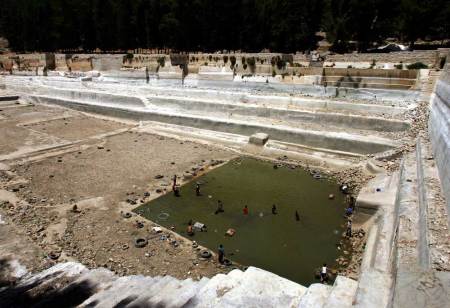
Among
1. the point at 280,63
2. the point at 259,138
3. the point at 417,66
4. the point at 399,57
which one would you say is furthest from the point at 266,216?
the point at 399,57

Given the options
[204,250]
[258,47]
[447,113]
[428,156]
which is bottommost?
[204,250]

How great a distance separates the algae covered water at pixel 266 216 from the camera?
9094 millimetres

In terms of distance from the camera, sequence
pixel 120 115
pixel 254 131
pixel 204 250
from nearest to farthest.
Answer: pixel 204 250 < pixel 254 131 < pixel 120 115

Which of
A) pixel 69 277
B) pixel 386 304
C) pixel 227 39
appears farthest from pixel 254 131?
pixel 227 39

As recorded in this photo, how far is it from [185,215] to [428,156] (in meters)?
7.16

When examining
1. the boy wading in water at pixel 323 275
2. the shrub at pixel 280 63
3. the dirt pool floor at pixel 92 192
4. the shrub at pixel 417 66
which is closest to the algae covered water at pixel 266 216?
the boy wading in water at pixel 323 275

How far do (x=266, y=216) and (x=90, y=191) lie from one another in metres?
6.22

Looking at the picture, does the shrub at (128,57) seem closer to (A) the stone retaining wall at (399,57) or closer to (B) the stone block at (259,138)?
(A) the stone retaining wall at (399,57)

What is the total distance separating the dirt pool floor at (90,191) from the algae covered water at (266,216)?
0.77 meters

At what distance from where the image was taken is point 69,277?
737 centimetres

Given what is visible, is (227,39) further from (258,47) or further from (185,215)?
(185,215)

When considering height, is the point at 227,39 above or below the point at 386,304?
above

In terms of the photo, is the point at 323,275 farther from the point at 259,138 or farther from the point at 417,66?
the point at 417,66

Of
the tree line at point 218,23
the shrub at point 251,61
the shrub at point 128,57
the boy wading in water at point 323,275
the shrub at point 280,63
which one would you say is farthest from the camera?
the shrub at point 128,57
